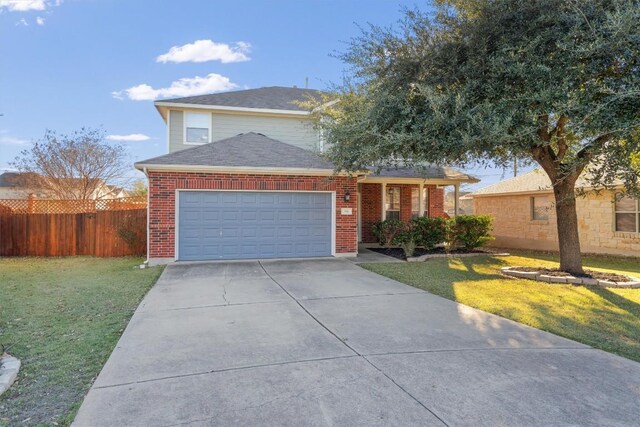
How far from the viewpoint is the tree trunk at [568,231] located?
898cm

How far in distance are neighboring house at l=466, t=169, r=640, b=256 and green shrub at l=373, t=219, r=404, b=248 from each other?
15.3 ft

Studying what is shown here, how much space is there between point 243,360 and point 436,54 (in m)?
7.02

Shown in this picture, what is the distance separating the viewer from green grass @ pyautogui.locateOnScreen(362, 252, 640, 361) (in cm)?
502

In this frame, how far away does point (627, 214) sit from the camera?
13.2 m

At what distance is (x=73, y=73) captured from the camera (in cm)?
1762

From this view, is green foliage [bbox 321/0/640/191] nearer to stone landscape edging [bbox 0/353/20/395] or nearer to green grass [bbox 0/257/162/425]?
green grass [bbox 0/257/162/425]

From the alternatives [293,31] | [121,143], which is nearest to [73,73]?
[121,143]

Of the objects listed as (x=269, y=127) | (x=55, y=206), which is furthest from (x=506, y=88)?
(x=55, y=206)

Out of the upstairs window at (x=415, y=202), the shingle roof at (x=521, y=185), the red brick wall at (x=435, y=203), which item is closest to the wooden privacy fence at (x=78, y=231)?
the upstairs window at (x=415, y=202)

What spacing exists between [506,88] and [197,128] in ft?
38.1

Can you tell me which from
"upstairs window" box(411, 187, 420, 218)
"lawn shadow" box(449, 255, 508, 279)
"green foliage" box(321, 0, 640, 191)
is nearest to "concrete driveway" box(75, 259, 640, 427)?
"green foliage" box(321, 0, 640, 191)

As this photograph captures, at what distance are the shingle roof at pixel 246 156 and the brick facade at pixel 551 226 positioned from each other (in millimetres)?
9099

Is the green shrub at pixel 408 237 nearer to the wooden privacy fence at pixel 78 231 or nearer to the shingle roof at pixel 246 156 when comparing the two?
the shingle roof at pixel 246 156

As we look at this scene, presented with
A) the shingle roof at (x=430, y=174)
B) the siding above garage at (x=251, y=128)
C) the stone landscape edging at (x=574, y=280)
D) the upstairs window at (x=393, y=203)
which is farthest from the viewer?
the upstairs window at (x=393, y=203)
